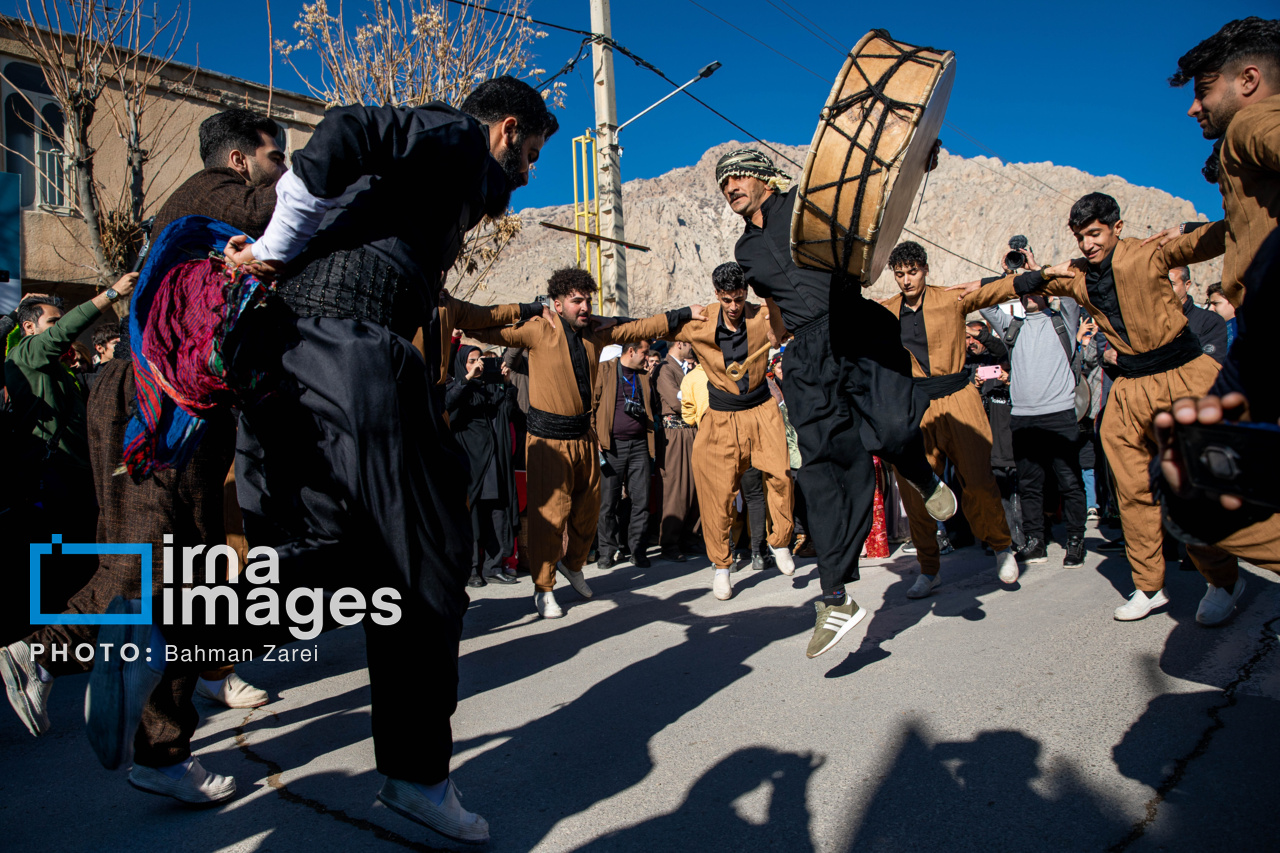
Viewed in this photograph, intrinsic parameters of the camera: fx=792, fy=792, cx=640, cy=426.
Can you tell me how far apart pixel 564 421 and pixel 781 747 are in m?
3.18

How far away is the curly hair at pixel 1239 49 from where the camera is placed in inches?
94.8

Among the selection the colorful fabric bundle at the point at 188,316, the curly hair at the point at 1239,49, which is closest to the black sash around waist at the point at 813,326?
the curly hair at the point at 1239,49

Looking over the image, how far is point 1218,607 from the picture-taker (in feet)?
12.1

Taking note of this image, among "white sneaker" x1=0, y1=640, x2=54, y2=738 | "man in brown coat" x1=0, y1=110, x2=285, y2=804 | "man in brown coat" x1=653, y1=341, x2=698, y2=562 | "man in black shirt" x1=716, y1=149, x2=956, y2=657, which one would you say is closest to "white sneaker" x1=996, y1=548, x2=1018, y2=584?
"man in black shirt" x1=716, y1=149, x2=956, y2=657

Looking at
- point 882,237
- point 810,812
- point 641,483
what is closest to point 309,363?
point 810,812

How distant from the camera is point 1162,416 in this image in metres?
1.43

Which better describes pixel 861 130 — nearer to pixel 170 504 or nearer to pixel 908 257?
pixel 908 257

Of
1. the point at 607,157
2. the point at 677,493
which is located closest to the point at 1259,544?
the point at 677,493

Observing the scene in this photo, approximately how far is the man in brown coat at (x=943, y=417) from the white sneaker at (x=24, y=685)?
416 centimetres

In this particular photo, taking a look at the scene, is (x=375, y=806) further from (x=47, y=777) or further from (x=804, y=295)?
(x=804, y=295)

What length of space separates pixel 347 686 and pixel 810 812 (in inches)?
95.0

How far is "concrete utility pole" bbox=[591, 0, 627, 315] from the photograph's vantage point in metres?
13.1

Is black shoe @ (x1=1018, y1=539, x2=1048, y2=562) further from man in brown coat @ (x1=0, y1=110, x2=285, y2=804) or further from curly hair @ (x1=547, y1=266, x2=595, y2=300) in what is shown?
man in brown coat @ (x1=0, y1=110, x2=285, y2=804)

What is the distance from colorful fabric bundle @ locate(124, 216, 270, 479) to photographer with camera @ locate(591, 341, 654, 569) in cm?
533
